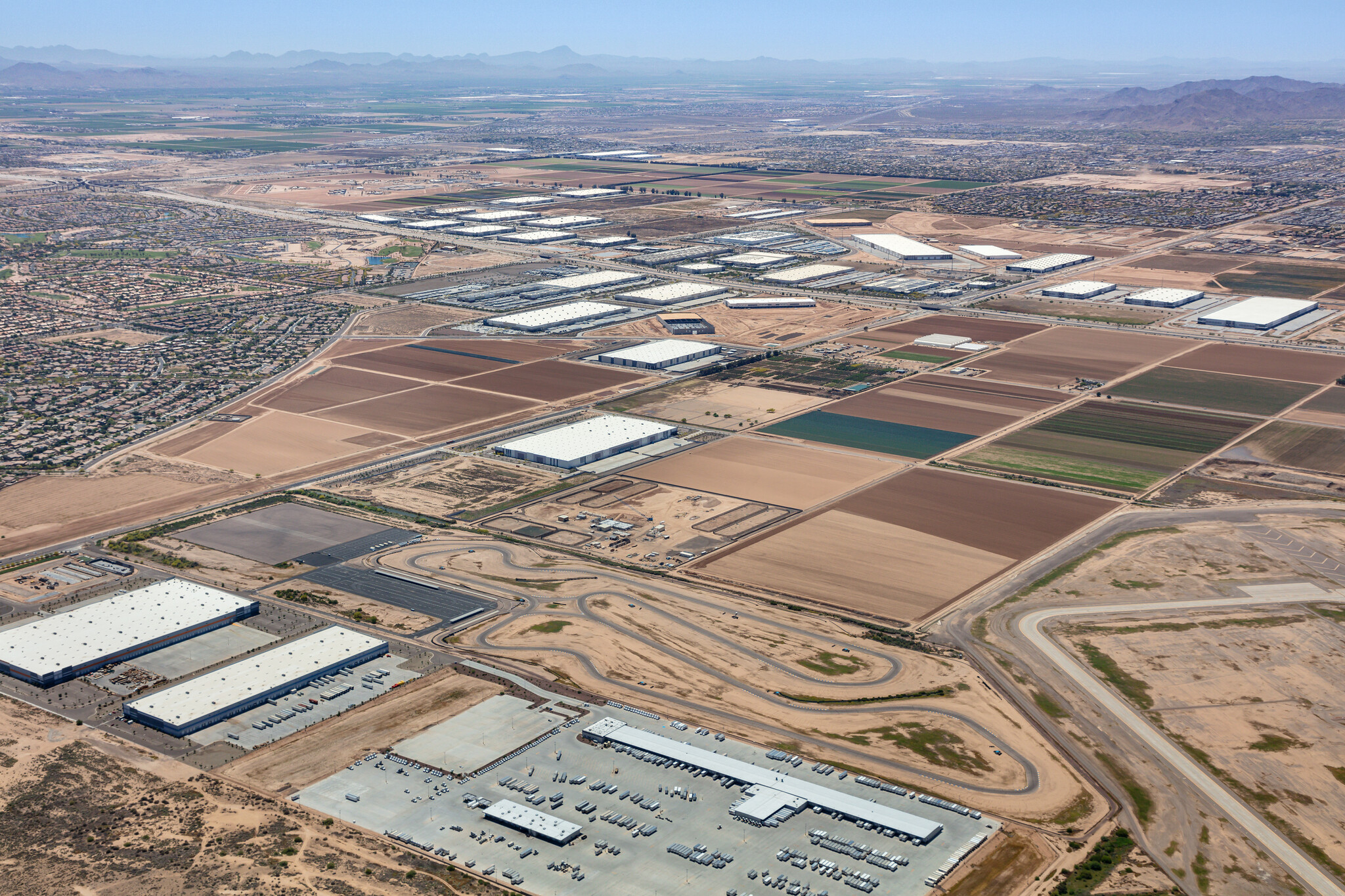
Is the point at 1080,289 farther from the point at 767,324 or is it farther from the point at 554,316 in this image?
the point at 554,316

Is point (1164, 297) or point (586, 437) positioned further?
point (1164, 297)

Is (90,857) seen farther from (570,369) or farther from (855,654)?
(570,369)

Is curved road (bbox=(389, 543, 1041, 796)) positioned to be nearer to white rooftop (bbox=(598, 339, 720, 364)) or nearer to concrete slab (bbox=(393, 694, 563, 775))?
concrete slab (bbox=(393, 694, 563, 775))

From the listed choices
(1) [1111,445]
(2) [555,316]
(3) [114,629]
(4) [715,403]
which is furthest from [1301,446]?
(3) [114,629]

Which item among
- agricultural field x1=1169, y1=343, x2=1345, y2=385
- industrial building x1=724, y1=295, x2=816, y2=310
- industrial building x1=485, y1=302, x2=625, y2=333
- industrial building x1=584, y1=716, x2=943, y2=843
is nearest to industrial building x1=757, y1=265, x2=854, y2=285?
industrial building x1=724, y1=295, x2=816, y2=310

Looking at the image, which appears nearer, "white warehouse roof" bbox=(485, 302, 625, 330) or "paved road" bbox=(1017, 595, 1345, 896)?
"paved road" bbox=(1017, 595, 1345, 896)

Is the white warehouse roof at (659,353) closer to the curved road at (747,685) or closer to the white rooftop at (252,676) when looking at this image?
the curved road at (747,685)
